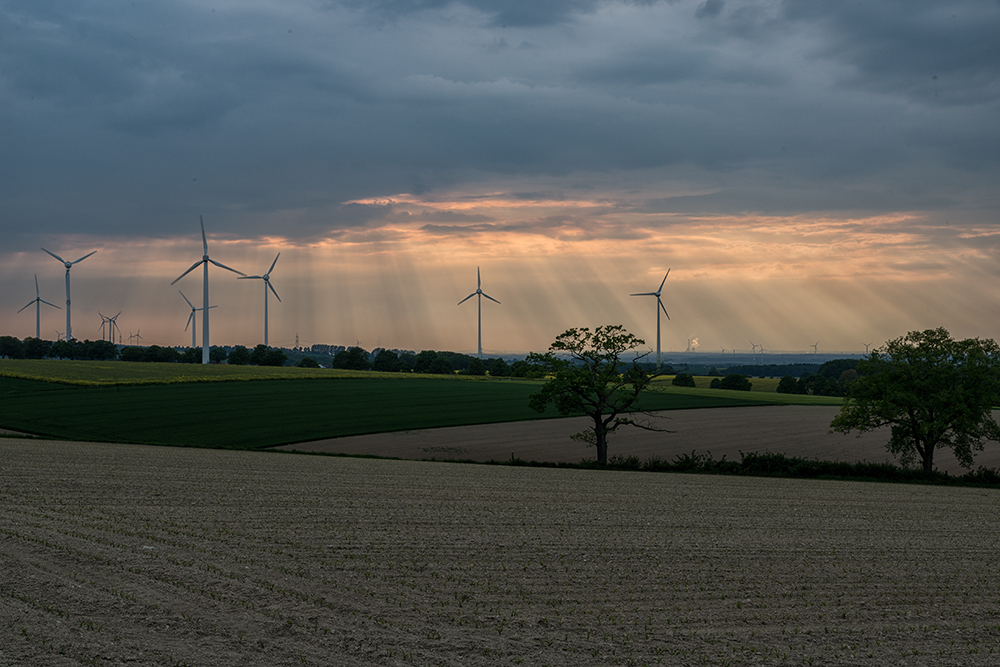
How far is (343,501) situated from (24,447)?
24222mm

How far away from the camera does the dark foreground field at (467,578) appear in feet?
36.0

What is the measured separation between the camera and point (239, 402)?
247 feet

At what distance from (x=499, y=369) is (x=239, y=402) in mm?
73261

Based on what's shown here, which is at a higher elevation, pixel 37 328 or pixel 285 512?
pixel 37 328

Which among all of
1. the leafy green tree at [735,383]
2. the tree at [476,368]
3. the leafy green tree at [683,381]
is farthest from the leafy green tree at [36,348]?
the leafy green tree at [735,383]

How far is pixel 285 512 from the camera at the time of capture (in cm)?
2131

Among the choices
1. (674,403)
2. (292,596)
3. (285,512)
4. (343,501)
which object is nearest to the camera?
(292,596)

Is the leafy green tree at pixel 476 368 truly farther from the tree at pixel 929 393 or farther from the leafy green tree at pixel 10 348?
the leafy green tree at pixel 10 348

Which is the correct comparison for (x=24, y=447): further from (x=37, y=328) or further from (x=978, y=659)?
(x=37, y=328)

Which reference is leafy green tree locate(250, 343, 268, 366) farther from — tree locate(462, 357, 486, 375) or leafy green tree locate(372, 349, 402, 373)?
tree locate(462, 357, 486, 375)

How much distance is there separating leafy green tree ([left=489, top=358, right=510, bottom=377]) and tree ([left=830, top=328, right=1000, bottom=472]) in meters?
90.2

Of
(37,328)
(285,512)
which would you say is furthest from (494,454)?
(37,328)

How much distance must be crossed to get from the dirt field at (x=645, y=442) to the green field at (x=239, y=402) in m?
3.87

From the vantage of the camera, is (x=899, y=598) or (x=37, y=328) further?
(x=37, y=328)
